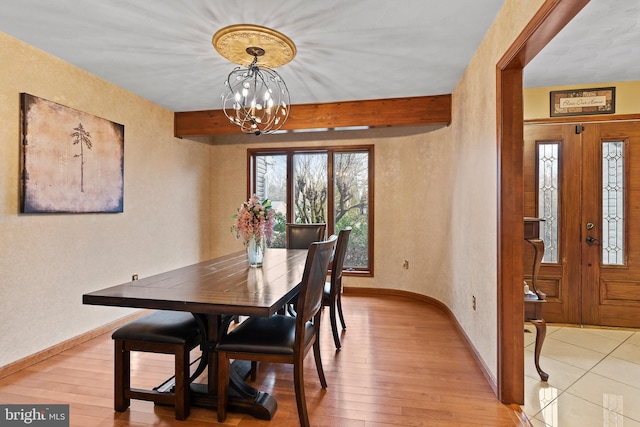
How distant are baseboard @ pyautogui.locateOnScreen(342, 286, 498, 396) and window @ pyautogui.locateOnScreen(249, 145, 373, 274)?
0.28 m

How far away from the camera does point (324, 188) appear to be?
189 inches

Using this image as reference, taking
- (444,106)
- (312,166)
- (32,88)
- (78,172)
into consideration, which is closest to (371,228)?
(312,166)

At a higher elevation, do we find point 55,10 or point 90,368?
point 55,10

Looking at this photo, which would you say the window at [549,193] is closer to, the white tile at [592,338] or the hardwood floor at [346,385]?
the white tile at [592,338]

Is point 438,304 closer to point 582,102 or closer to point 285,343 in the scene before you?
point 582,102

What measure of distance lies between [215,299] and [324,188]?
333 cm

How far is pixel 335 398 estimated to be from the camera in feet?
6.73

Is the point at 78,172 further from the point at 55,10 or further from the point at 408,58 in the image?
the point at 408,58

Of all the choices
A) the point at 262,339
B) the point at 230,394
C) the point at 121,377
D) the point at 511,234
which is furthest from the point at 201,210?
the point at 511,234

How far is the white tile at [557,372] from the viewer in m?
2.27

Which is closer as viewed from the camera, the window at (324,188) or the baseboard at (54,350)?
the baseboard at (54,350)

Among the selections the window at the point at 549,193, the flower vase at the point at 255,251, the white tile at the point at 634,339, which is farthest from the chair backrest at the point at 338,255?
the white tile at the point at 634,339

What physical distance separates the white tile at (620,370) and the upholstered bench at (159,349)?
2845mm

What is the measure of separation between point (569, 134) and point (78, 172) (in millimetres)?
4623
